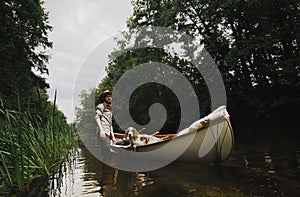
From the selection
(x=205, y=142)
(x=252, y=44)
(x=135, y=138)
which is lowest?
(x=205, y=142)

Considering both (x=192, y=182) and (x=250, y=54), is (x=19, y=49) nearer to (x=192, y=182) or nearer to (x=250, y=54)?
(x=192, y=182)

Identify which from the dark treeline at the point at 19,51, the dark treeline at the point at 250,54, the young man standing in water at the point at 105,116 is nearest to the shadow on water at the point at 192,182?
the young man standing in water at the point at 105,116

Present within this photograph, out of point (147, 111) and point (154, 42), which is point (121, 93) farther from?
point (154, 42)

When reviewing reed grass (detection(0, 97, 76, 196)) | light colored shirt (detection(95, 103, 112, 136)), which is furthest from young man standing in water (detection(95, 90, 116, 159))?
reed grass (detection(0, 97, 76, 196))

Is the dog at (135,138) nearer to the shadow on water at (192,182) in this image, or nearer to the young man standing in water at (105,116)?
the young man standing in water at (105,116)

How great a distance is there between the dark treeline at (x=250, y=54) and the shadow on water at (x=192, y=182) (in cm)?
905

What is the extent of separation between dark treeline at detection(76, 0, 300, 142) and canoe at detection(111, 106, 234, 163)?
8941 millimetres

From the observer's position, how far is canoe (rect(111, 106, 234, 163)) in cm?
436

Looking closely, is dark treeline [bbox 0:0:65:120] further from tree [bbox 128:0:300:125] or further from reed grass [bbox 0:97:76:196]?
tree [bbox 128:0:300:125]

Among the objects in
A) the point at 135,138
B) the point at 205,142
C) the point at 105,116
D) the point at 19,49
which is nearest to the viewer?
the point at 205,142

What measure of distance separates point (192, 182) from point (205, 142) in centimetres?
112

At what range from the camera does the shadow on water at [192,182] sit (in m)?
3.05

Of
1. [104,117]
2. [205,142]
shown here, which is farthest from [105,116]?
[205,142]

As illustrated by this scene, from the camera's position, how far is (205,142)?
14.9ft
